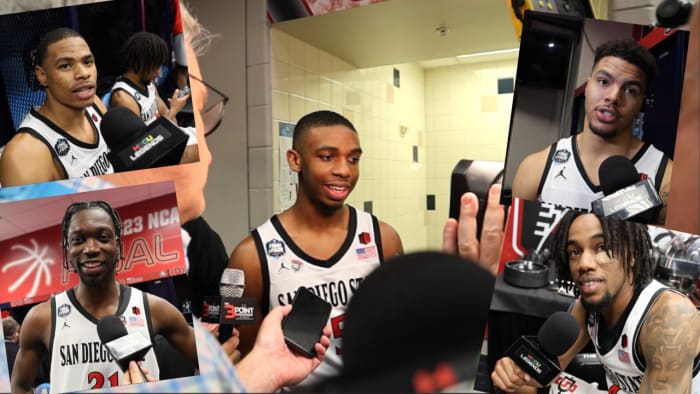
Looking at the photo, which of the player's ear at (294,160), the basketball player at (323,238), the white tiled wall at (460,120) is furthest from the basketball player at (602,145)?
the player's ear at (294,160)

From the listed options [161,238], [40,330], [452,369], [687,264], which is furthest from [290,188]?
[452,369]

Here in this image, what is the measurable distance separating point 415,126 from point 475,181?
0.26m

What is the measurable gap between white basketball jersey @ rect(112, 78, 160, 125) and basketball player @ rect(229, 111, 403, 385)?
0.53 meters

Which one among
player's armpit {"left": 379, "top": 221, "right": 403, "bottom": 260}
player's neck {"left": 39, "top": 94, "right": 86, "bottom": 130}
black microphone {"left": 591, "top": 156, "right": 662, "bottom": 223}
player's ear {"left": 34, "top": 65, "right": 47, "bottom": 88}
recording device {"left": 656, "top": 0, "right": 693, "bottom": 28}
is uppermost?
recording device {"left": 656, "top": 0, "right": 693, "bottom": 28}

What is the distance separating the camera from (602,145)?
128 cm

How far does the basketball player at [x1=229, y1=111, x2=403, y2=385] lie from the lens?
57.6 inches

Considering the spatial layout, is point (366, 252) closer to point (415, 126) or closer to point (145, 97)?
point (415, 126)

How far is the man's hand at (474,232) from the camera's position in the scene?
139 centimetres

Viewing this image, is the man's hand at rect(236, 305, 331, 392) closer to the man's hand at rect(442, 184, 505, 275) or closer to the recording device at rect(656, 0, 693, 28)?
the man's hand at rect(442, 184, 505, 275)

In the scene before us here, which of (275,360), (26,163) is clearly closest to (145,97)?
(26,163)

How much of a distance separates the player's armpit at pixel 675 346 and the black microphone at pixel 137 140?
1554mm

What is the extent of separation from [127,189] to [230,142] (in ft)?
1.27

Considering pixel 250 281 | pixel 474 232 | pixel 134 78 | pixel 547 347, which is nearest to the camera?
pixel 547 347

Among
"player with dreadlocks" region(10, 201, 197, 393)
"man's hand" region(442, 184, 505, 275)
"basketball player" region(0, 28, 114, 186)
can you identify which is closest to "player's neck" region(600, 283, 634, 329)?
"man's hand" region(442, 184, 505, 275)
